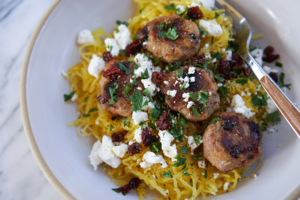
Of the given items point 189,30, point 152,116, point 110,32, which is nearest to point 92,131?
point 152,116

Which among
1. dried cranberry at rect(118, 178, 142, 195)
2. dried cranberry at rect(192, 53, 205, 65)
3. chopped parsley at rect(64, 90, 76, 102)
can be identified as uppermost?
dried cranberry at rect(192, 53, 205, 65)

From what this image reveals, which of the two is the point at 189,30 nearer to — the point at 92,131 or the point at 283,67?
the point at 283,67

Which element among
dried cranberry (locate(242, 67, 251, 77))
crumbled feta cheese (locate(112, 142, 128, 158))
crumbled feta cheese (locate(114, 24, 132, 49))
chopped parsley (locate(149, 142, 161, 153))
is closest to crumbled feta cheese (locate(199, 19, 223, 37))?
dried cranberry (locate(242, 67, 251, 77))

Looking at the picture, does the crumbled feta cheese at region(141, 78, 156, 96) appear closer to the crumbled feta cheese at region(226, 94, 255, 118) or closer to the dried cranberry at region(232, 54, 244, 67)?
the crumbled feta cheese at region(226, 94, 255, 118)

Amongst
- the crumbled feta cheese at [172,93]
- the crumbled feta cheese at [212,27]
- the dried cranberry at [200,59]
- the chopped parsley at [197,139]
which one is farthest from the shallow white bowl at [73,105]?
the crumbled feta cheese at [172,93]

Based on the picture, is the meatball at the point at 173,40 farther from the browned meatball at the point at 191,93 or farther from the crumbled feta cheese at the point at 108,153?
the crumbled feta cheese at the point at 108,153

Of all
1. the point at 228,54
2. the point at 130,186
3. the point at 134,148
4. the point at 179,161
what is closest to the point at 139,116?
the point at 134,148

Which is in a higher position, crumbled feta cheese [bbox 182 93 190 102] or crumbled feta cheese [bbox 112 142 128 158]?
crumbled feta cheese [bbox 182 93 190 102]
